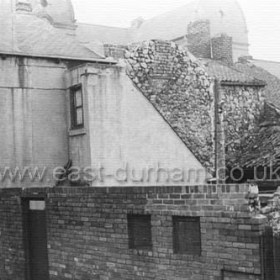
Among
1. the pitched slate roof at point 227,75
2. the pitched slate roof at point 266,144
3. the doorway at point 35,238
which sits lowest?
the doorway at point 35,238

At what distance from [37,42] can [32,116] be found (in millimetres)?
2281

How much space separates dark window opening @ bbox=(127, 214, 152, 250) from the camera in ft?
26.0

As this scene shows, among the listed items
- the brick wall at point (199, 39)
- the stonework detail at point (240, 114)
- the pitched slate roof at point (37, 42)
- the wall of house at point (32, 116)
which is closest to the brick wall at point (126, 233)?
the wall of house at point (32, 116)

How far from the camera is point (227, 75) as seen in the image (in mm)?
22219

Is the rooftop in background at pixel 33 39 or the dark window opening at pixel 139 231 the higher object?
the rooftop in background at pixel 33 39

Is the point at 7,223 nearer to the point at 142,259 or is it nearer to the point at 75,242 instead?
the point at 75,242

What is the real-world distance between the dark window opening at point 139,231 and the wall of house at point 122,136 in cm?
635

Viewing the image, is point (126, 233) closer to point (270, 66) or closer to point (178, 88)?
point (178, 88)

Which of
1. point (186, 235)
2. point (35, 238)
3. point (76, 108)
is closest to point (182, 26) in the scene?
point (76, 108)

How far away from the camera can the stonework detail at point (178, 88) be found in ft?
Answer: 53.5

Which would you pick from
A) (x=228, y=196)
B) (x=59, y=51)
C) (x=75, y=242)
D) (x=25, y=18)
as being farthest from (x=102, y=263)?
(x=25, y=18)

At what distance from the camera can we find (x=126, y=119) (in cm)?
1523

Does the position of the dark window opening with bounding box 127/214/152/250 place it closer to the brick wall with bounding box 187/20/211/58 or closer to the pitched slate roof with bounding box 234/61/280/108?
the pitched slate roof with bounding box 234/61/280/108

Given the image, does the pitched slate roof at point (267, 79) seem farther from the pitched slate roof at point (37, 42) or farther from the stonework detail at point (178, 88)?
the pitched slate roof at point (37, 42)
